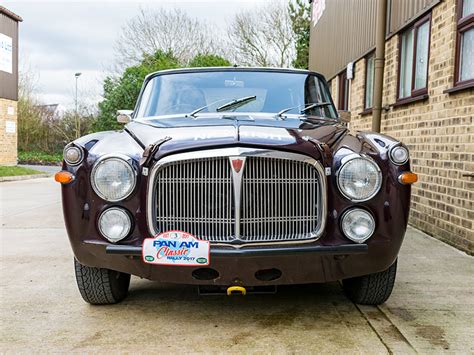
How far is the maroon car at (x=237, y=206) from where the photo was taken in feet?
8.63

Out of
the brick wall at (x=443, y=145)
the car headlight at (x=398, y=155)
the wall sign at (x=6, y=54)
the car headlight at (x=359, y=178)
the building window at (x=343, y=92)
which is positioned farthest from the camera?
the wall sign at (x=6, y=54)

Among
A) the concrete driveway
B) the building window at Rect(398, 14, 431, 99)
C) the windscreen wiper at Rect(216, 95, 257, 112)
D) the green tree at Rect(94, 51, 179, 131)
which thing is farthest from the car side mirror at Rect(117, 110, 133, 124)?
the green tree at Rect(94, 51, 179, 131)

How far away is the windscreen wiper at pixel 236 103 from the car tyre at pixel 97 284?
1.43 m

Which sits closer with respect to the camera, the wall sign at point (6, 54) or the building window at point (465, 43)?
the building window at point (465, 43)

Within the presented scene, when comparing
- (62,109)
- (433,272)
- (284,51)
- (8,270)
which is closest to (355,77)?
(433,272)

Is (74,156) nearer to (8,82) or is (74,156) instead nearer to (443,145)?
(443,145)

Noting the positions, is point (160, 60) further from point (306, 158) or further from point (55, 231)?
point (306, 158)

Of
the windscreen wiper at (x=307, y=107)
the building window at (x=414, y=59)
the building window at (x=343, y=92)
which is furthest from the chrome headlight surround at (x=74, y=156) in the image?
the building window at (x=343, y=92)

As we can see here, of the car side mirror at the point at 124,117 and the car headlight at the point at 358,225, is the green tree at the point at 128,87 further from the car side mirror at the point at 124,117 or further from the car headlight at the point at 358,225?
the car headlight at the point at 358,225

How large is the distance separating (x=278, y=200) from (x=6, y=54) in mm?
18695

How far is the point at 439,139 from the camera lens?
5.56m

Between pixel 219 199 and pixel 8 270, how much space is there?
246 centimetres

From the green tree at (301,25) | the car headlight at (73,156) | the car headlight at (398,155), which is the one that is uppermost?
the green tree at (301,25)

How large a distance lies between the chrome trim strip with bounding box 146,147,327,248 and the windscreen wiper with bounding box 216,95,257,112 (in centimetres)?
115
